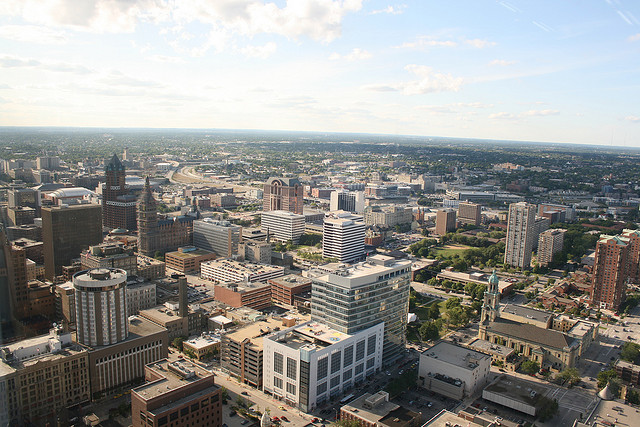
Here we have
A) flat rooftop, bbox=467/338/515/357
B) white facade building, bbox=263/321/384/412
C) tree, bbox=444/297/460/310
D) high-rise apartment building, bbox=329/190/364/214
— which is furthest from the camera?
high-rise apartment building, bbox=329/190/364/214

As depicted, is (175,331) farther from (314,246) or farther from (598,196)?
(598,196)

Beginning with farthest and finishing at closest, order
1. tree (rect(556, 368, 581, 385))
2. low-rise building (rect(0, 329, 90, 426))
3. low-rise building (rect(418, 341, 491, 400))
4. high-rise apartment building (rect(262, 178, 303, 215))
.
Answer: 1. high-rise apartment building (rect(262, 178, 303, 215))
2. tree (rect(556, 368, 581, 385))
3. low-rise building (rect(418, 341, 491, 400))
4. low-rise building (rect(0, 329, 90, 426))

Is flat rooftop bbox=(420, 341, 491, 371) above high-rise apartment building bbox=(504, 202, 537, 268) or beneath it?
beneath

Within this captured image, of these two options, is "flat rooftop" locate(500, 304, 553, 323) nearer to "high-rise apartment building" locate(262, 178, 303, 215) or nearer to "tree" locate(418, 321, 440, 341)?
"tree" locate(418, 321, 440, 341)

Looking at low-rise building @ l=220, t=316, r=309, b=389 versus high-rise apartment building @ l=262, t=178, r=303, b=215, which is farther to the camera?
high-rise apartment building @ l=262, t=178, r=303, b=215

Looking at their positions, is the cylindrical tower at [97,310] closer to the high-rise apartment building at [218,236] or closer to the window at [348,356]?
the window at [348,356]

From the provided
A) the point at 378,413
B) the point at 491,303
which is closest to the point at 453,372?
the point at 378,413

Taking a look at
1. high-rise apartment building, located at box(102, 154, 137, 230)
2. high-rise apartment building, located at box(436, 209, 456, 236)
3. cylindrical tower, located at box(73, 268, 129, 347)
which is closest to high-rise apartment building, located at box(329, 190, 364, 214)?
high-rise apartment building, located at box(436, 209, 456, 236)

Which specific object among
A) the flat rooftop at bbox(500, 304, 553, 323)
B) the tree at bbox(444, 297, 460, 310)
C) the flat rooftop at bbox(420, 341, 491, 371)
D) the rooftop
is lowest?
the tree at bbox(444, 297, 460, 310)
